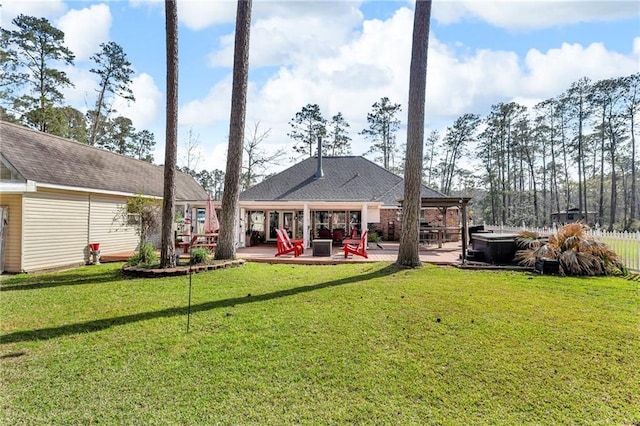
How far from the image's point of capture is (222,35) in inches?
470

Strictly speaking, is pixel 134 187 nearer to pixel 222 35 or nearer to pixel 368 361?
pixel 222 35

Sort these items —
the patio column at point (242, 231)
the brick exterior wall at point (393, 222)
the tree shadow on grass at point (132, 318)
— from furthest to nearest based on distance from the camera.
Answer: the brick exterior wall at point (393, 222), the patio column at point (242, 231), the tree shadow on grass at point (132, 318)

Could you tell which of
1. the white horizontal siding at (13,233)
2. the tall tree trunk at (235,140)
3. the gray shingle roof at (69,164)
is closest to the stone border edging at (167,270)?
the tall tree trunk at (235,140)

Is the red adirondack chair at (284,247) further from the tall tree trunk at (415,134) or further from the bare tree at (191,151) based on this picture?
the bare tree at (191,151)

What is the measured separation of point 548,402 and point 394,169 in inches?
1431

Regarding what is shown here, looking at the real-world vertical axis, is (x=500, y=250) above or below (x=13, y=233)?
below

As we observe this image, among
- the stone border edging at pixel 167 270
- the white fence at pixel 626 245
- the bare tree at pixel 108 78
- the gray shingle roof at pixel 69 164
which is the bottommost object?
the stone border edging at pixel 167 270

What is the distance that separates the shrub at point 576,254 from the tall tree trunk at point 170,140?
10.1 metres

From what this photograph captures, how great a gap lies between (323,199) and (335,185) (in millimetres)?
2418

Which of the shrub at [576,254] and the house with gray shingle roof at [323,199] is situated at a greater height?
the house with gray shingle roof at [323,199]

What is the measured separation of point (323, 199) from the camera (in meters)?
17.5

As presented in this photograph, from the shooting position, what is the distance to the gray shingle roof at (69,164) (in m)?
10.1

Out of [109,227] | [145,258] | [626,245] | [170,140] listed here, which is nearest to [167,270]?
Answer: [145,258]

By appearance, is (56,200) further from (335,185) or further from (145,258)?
(335,185)
